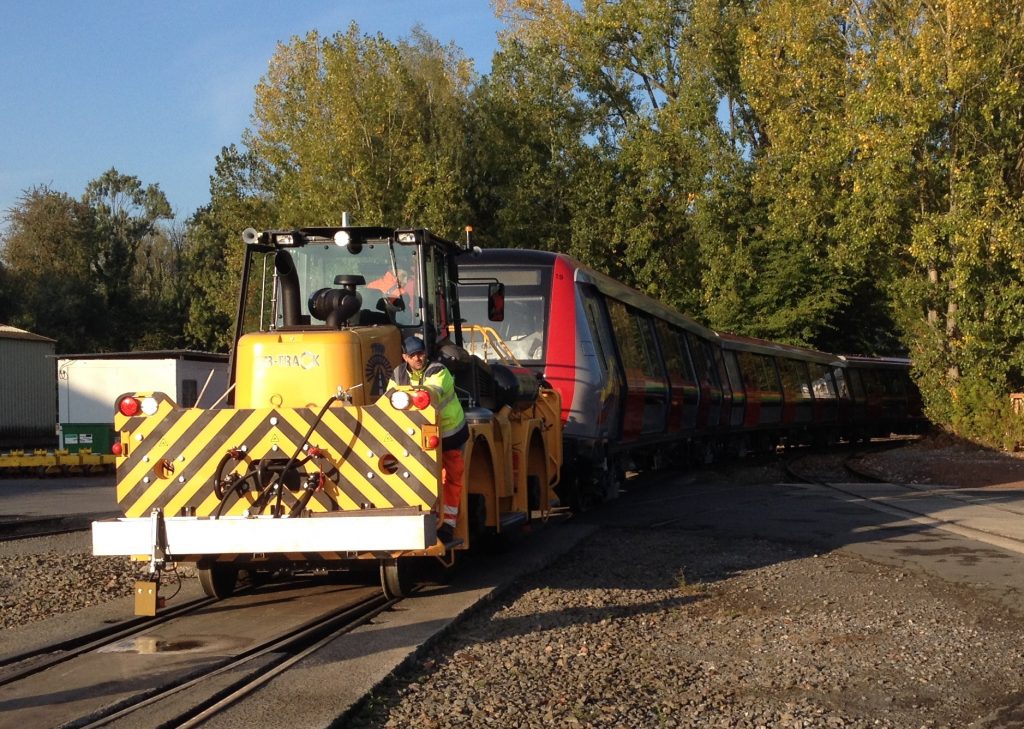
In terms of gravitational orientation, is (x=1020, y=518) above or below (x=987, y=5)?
below

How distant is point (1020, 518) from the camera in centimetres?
1438

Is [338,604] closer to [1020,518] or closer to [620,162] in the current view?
[1020,518]

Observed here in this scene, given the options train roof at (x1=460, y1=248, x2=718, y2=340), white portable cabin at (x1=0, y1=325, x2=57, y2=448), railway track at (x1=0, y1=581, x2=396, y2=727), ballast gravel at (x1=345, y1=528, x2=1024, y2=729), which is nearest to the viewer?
railway track at (x1=0, y1=581, x2=396, y2=727)

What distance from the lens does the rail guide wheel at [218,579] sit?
8781mm

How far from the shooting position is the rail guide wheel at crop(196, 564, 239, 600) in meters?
8.78

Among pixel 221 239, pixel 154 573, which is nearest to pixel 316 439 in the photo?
pixel 154 573

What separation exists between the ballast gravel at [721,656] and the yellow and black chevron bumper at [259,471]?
115cm

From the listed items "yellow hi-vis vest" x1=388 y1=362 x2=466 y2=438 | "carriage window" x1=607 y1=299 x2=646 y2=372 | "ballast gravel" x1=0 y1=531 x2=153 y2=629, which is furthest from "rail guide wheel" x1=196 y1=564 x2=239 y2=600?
"carriage window" x1=607 y1=299 x2=646 y2=372

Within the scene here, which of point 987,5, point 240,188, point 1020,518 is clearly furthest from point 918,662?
point 240,188

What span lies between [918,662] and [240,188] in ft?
194

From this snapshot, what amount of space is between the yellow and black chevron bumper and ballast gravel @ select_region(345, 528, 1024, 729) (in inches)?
45.2

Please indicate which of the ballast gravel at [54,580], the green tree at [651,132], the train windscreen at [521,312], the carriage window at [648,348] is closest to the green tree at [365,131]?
the green tree at [651,132]

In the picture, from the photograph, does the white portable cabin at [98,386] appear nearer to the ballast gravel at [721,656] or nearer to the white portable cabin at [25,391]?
the white portable cabin at [25,391]

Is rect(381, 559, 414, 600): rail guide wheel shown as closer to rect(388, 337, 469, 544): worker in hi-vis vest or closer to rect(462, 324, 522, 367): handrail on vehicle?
rect(388, 337, 469, 544): worker in hi-vis vest
